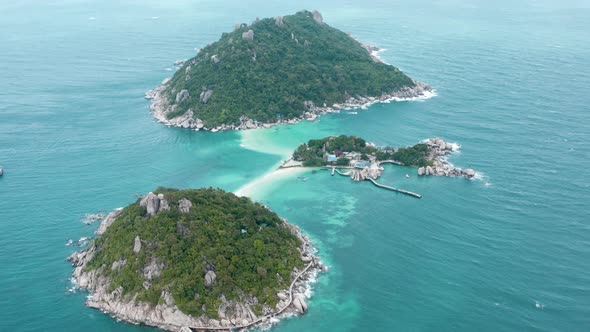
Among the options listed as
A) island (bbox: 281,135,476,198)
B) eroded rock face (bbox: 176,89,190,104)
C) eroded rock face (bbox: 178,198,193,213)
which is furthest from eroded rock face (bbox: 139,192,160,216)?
eroded rock face (bbox: 176,89,190,104)

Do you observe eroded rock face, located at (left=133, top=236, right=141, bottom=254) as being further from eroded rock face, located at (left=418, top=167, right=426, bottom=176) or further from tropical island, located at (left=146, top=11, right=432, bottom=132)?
tropical island, located at (left=146, top=11, right=432, bottom=132)

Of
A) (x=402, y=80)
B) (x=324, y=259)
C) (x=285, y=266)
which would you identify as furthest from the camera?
(x=402, y=80)

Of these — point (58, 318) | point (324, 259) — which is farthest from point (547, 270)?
point (58, 318)

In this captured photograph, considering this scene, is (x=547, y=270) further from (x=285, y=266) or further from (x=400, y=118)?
(x=400, y=118)

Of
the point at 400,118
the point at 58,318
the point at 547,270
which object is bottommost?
the point at 58,318

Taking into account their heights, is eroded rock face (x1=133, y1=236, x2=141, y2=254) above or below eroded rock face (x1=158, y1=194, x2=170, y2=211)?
below

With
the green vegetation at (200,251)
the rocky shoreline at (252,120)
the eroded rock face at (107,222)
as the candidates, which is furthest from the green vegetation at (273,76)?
the green vegetation at (200,251)

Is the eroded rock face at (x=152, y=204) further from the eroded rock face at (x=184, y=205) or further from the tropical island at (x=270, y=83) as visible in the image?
the tropical island at (x=270, y=83)

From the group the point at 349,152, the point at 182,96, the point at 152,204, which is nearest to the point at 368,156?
the point at 349,152
